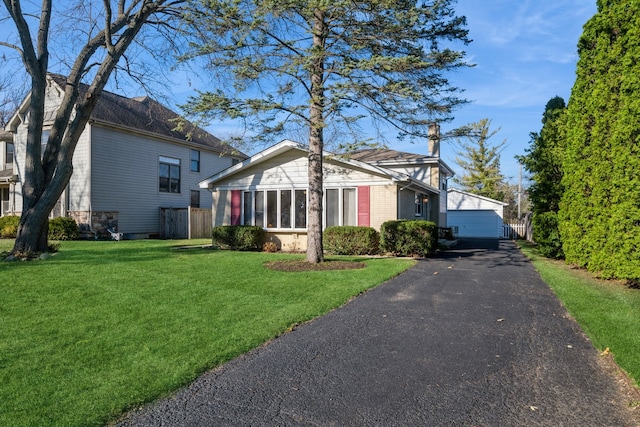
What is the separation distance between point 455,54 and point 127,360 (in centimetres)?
1002

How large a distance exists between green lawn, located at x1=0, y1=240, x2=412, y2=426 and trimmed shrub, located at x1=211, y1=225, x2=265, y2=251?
490 cm

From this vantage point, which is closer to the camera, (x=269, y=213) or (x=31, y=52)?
(x=31, y=52)

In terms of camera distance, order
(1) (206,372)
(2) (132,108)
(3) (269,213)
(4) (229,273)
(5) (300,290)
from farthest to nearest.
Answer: (2) (132,108) < (3) (269,213) < (4) (229,273) < (5) (300,290) < (1) (206,372)

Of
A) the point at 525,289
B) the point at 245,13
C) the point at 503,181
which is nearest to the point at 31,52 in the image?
the point at 245,13

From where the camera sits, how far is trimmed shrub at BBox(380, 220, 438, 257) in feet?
43.4

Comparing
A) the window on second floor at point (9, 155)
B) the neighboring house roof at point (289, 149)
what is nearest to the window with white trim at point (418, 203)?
the neighboring house roof at point (289, 149)

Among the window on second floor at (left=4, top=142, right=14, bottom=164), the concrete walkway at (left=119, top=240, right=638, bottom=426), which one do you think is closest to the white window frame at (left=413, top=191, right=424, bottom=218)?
the concrete walkway at (left=119, top=240, right=638, bottom=426)

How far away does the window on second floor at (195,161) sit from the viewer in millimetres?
23875

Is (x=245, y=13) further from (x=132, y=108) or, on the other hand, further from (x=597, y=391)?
(x=132, y=108)

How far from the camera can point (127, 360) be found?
12.7ft

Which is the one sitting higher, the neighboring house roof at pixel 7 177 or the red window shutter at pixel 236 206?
the neighboring house roof at pixel 7 177

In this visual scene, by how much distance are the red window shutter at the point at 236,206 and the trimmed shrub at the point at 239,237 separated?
1.09 meters

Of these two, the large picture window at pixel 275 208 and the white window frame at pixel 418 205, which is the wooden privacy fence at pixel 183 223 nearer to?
the large picture window at pixel 275 208

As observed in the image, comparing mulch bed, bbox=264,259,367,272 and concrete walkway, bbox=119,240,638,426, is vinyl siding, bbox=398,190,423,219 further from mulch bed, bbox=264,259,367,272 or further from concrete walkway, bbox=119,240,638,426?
concrete walkway, bbox=119,240,638,426
